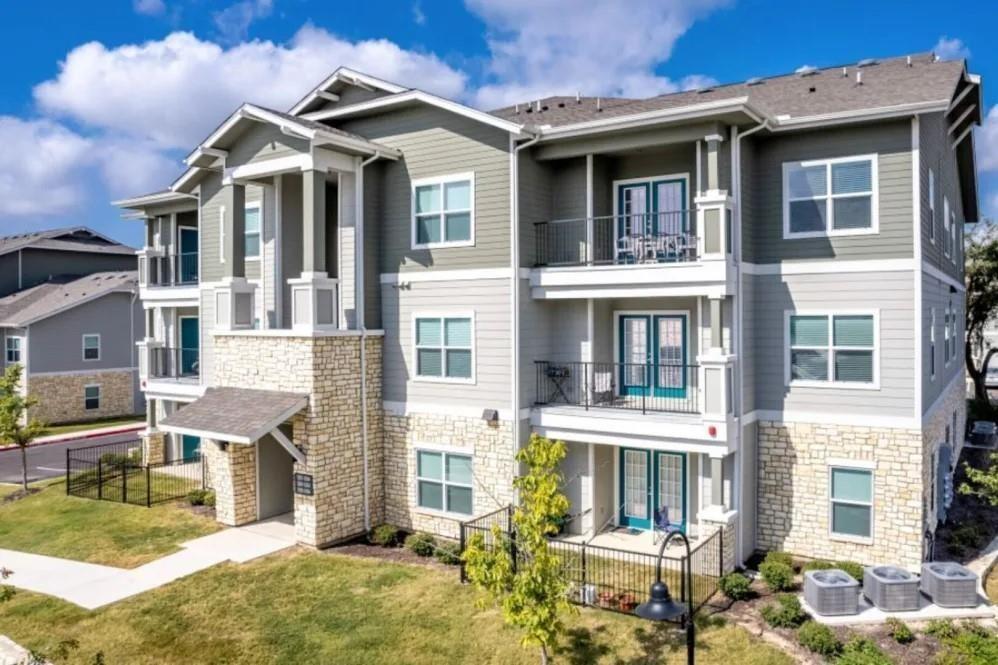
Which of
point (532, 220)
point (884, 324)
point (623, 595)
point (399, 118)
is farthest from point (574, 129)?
point (623, 595)

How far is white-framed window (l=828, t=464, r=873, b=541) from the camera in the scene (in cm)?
1348

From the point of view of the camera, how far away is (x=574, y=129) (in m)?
14.6

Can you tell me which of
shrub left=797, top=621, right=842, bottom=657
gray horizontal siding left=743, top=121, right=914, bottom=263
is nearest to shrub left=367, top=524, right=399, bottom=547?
shrub left=797, top=621, right=842, bottom=657

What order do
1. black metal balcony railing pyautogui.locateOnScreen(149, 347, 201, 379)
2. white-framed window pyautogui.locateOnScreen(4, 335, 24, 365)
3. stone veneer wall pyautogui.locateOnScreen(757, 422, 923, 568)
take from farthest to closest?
white-framed window pyautogui.locateOnScreen(4, 335, 24, 365) < black metal balcony railing pyautogui.locateOnScreen(149, 347, 201, 379) < stone veneer wall pyautogui.locateOnScreen(757, 422, 923, 568)

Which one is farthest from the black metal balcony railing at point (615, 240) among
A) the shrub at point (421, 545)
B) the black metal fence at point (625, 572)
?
the shrub at point (421, 545)

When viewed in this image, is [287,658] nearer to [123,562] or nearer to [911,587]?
[123,562]

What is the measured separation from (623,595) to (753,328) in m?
6.10

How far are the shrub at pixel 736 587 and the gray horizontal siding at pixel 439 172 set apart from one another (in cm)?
773

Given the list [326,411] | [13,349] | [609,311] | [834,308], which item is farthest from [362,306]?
[13,349]

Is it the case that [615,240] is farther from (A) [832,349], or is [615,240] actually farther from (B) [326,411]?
(B) [326,411]

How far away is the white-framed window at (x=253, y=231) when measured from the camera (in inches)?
757

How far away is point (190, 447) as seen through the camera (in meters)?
23.6

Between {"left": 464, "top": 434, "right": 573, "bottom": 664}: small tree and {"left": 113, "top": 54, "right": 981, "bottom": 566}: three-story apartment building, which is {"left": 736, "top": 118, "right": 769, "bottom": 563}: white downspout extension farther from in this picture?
{"left": 464, "top": 434, "right": 573, "bottom": 664}: small tree

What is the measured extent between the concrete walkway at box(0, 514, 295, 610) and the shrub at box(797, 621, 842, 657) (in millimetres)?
10782
